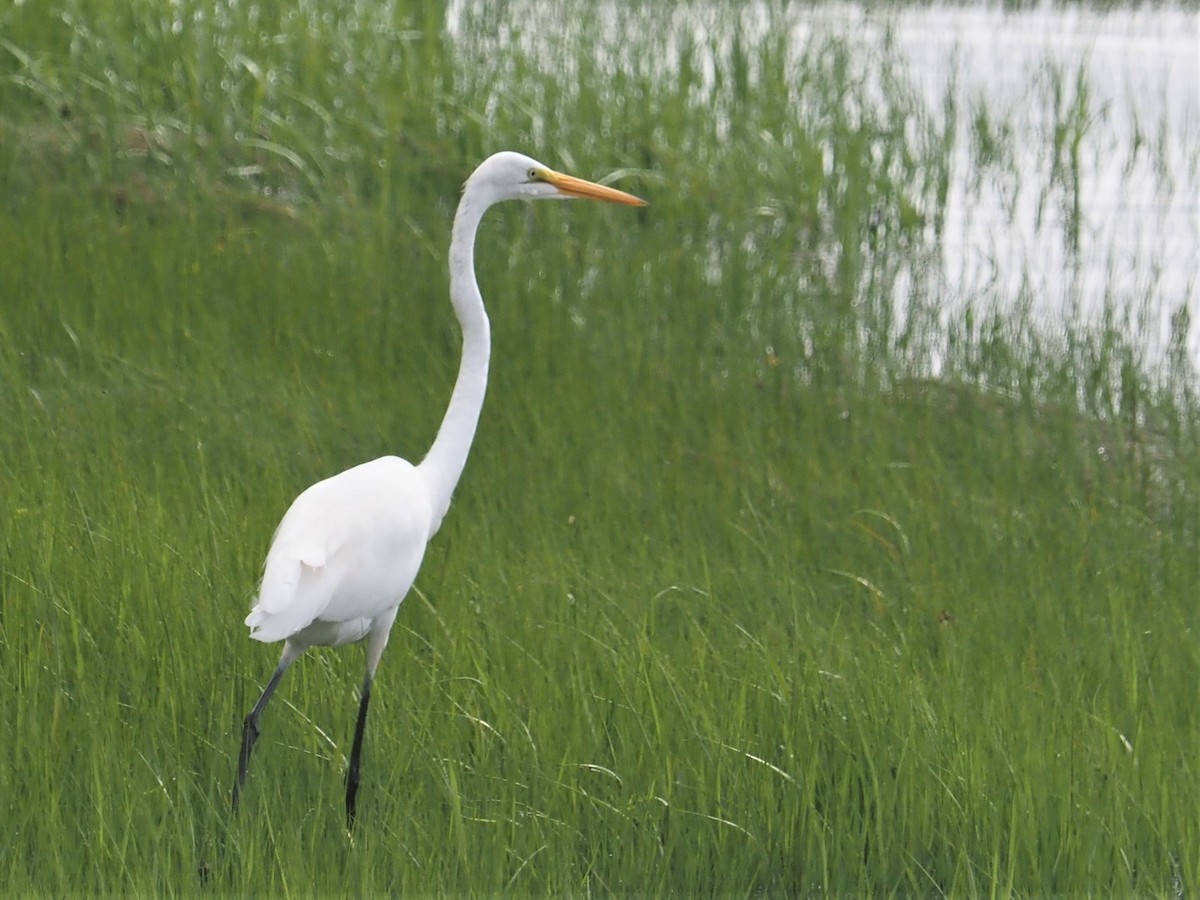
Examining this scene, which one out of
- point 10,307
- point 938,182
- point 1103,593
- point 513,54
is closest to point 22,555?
point 10,307

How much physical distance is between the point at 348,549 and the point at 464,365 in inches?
19.1

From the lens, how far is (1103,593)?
4.26 m

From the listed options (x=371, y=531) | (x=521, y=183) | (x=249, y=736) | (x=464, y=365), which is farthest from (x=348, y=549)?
(x=521, y=183)

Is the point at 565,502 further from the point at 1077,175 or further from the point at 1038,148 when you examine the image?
the point at 1038,148

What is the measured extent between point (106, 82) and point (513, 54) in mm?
2218

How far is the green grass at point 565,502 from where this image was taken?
286cm

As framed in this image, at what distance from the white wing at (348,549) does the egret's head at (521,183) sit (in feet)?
1.93

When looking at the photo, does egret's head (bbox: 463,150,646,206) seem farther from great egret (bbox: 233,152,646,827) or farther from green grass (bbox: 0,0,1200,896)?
green grass (bbox: 0,0,1200,896)

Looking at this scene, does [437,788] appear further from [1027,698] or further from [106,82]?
[106,82]

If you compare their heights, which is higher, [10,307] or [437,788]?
[10,307]

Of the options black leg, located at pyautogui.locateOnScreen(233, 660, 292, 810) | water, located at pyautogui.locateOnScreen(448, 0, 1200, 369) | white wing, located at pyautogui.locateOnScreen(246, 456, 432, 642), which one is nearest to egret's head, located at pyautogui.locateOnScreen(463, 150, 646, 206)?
white wing, located at pyautogui.locateOnScreen(246, 456, 432, 642)

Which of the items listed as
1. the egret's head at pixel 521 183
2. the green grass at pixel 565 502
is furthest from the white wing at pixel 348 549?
the egret's head at pixel 521 183

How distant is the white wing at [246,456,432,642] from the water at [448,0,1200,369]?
435 cm

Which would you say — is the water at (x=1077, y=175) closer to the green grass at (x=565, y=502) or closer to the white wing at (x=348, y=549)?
the green grass at (x=565, y=502)
